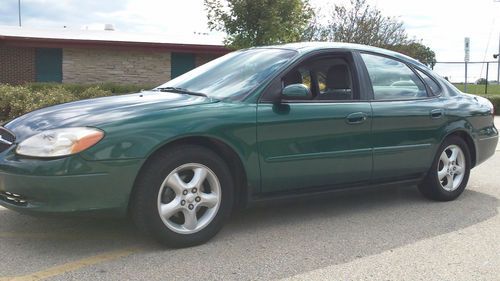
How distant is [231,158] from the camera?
4.16 metres

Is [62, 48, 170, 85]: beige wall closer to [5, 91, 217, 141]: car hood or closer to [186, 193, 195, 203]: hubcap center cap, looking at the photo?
[5, 91, 217, 141]: car hood

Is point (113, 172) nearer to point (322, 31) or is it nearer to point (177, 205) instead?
point (177, 205)

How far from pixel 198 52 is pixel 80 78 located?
470 centimetres

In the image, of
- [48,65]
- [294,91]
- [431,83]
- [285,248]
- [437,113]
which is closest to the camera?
[285,248]

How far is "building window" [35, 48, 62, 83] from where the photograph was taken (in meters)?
20.6

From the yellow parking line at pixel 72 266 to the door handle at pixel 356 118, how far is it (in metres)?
2.05

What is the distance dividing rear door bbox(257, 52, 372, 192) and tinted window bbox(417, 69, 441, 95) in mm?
1001

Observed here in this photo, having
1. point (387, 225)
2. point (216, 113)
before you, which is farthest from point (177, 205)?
point (387, 225)

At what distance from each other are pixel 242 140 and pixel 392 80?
1.93 m

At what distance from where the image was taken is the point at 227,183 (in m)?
4.09

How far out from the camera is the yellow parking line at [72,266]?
341 cm

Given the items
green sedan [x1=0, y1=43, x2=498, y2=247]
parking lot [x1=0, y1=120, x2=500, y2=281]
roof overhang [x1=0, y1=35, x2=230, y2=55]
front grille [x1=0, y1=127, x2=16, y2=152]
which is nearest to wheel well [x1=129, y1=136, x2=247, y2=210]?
green sedan [x1=0, y1=43, x2=498, y2=247]

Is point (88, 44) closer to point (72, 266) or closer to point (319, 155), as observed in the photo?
point (319, 155)

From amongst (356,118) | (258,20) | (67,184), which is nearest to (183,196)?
(67,184)
